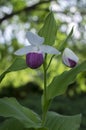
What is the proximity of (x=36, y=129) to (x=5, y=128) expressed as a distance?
15cm

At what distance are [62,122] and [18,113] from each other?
19 cm

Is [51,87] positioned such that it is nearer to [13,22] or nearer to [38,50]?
[38,50]

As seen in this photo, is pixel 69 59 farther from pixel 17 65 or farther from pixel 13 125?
pixel 13 125

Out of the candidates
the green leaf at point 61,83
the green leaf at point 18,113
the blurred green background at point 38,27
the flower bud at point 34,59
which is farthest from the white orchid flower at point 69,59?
the blurred green background at point 38,27

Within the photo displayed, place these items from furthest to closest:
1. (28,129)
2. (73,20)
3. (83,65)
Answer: (73,20), (28,129), (83,65)

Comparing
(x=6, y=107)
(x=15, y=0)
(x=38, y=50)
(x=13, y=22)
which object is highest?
(x=38, y=50)

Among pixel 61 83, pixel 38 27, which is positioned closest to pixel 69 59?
pixel 61 83

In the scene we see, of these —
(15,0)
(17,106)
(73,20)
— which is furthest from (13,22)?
(17,106)

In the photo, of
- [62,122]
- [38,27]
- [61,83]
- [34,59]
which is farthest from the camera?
[38,27]

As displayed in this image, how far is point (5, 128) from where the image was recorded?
163 centimetres

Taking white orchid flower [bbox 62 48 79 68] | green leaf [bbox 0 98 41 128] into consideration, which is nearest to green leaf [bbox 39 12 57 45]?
white orchid flower [bbox 62 48 79 68]

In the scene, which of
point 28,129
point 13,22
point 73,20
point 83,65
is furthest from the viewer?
point 13,22

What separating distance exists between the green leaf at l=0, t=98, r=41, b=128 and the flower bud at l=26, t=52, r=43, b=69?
21 cm

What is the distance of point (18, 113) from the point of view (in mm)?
1581
